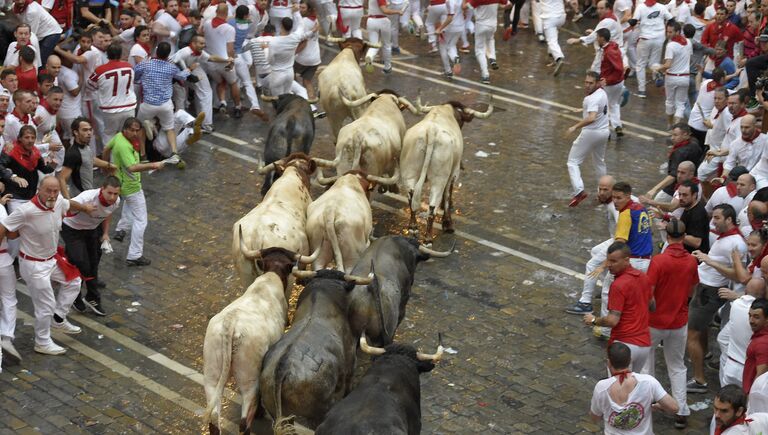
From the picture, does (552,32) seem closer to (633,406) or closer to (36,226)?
(36,226)

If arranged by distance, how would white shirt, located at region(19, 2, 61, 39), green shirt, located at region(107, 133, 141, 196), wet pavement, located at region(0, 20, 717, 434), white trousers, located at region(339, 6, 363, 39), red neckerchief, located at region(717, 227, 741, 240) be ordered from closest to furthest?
wet pavement, located at region(0, 20, 717, 434), red neckerchief, located at region(717, 227, 741, 240), green shirt, located at region(107, 133, 141, 196), white shirt, located at region(19, 2, 61, 39), white trousers, located at region(339, 6, 363, 39)

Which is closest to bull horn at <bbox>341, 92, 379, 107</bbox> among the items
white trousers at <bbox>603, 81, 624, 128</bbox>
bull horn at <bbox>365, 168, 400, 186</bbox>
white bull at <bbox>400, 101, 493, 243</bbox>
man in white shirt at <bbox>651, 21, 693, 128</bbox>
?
white bull at <bbox>400, 101, 493, 243</bbox>

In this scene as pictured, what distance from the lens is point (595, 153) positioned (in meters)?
17.9

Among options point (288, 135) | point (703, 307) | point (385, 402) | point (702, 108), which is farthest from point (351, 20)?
point (385, 402)

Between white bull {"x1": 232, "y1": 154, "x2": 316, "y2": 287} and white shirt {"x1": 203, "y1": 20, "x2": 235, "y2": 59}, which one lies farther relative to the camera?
Result: white shirt {"x1": 203, "y1": 20, "x2": 235, "y2": 59}

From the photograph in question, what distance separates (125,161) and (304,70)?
7.09 m

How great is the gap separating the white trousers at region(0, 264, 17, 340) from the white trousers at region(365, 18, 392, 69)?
490 inches

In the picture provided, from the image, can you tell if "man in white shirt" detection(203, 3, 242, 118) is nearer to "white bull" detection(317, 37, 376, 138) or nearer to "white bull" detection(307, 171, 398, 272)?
"white bull" detection(317, 37, 376, 138)

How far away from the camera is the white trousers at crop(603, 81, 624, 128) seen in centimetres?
2017

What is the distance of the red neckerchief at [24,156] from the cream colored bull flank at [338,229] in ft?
11.5

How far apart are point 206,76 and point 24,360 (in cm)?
844

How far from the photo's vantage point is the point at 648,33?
2342cm

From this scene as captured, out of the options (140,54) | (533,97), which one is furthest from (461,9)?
(140,54)

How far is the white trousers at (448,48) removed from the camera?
2369cm
